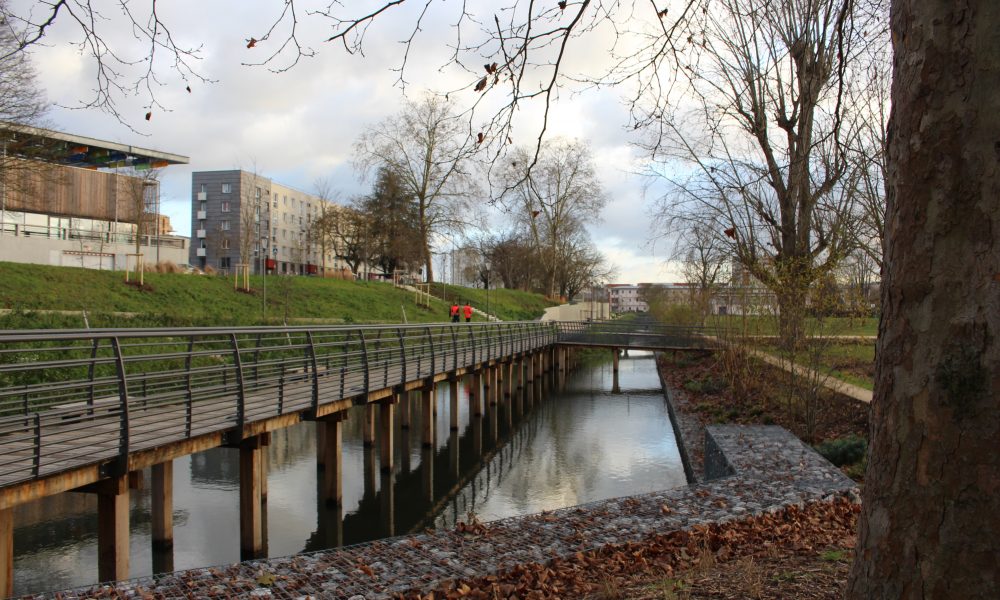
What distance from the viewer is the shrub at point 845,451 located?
10734 millimetres

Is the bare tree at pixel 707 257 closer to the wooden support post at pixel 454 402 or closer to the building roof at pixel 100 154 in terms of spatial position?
the wooden support post at pixel 454 402

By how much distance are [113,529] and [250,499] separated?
2.35 m

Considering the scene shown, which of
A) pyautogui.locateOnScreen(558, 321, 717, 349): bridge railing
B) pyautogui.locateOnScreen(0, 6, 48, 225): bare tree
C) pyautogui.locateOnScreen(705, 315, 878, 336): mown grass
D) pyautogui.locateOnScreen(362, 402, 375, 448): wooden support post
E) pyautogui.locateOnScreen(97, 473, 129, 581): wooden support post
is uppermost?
pyautogui.locateOnScreen(0, 6, 48, 225): bare tree

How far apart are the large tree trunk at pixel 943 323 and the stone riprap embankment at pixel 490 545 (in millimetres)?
3244

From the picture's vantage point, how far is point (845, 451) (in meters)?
10.8

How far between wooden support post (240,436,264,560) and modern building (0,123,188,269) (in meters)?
21.4

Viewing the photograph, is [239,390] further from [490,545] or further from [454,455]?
[454,455]

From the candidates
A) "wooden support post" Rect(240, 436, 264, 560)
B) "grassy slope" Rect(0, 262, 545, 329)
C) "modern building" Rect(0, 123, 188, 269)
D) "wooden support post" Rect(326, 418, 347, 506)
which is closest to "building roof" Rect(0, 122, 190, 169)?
"modern building" Rect(0, 123, 188, 269)

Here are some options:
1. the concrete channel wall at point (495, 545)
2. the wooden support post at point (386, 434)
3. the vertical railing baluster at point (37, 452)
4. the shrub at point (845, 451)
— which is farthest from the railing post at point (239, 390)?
the shrub at point (845, 451)

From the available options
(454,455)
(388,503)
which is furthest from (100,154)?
(388,503)

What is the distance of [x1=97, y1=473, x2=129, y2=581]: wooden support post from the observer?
6.95 metres

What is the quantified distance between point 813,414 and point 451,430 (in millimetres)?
9435

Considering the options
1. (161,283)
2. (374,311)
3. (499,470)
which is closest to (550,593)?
(499,470)

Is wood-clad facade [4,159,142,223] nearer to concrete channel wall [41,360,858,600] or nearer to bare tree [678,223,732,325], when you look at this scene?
bare tree [678,223,732,325]
